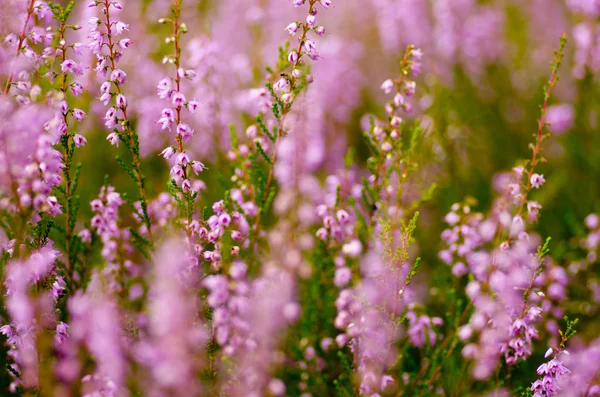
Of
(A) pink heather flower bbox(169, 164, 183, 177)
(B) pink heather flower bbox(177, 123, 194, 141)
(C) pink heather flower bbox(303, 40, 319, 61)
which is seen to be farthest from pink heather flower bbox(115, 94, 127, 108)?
(C) pink heather flower bbox(303, 40, 319, 61)

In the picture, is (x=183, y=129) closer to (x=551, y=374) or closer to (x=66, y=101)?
(x=66, y=101)

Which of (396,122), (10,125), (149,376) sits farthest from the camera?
(396,122)

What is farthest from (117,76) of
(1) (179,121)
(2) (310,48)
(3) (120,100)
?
(2) (310,48)

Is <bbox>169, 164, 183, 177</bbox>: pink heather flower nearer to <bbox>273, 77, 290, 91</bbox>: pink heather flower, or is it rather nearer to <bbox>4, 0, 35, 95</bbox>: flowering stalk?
<bbox>273, 77, 290, 91</bbox>: pink heather flower

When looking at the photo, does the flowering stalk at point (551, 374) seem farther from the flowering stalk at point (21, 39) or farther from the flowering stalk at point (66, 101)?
the flowering stalk at point (21, 39)

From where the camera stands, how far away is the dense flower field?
7.00 ft

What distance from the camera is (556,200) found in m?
4.86

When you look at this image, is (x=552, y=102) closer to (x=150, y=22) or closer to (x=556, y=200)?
(x=556, y=200)

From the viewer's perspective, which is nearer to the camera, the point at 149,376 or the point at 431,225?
the point at 149,376

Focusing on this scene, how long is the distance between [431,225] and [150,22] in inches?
146

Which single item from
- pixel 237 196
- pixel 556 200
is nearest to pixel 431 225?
pixel 556 200

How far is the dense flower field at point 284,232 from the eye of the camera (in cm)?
213

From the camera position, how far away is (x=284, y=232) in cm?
348

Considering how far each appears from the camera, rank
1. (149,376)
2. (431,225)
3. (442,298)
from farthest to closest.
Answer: (431,225), (442,298), (149,376)
